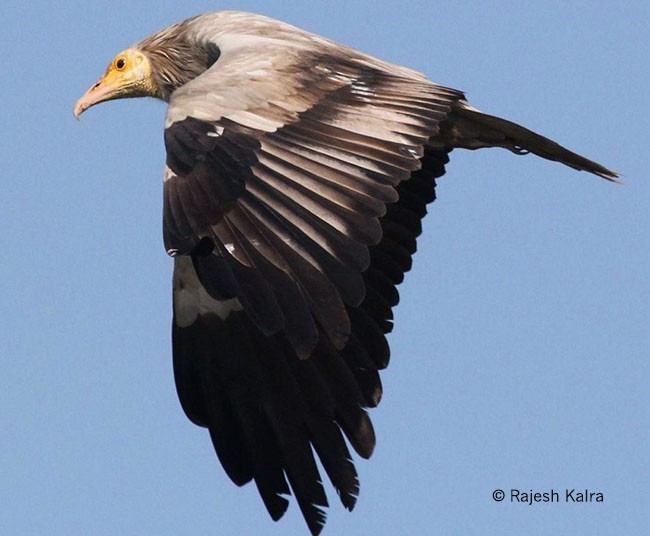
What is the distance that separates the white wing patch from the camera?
8.98 meters

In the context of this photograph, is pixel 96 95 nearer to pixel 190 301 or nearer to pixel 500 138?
pixel 190 301

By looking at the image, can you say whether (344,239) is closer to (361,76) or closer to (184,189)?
(184,189)

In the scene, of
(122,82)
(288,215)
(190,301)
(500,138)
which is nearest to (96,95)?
(122,82)

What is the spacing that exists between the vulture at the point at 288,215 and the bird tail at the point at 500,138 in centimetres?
1

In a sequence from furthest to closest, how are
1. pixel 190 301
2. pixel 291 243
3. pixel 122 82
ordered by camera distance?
pixel 122 82
pixel 190 301
pixel 291 243

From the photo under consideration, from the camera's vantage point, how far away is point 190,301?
9.08 meters

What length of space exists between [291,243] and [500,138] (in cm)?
256

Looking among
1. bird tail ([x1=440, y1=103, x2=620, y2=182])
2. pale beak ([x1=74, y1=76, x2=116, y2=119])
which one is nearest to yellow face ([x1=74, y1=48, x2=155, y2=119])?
pale beak ([x1=74, y1=76, x2=116, y2=119])

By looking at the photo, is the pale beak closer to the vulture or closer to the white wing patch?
the vulture

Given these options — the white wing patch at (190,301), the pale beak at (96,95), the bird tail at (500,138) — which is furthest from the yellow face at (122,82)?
the bird tail at (500,138)

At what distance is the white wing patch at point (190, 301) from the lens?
353 inches

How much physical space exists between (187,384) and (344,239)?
2.17 m

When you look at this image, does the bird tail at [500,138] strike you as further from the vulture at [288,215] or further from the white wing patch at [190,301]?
the white wing patch at [190,301]

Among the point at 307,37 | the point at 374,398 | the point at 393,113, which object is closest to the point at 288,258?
the point at 393,113
